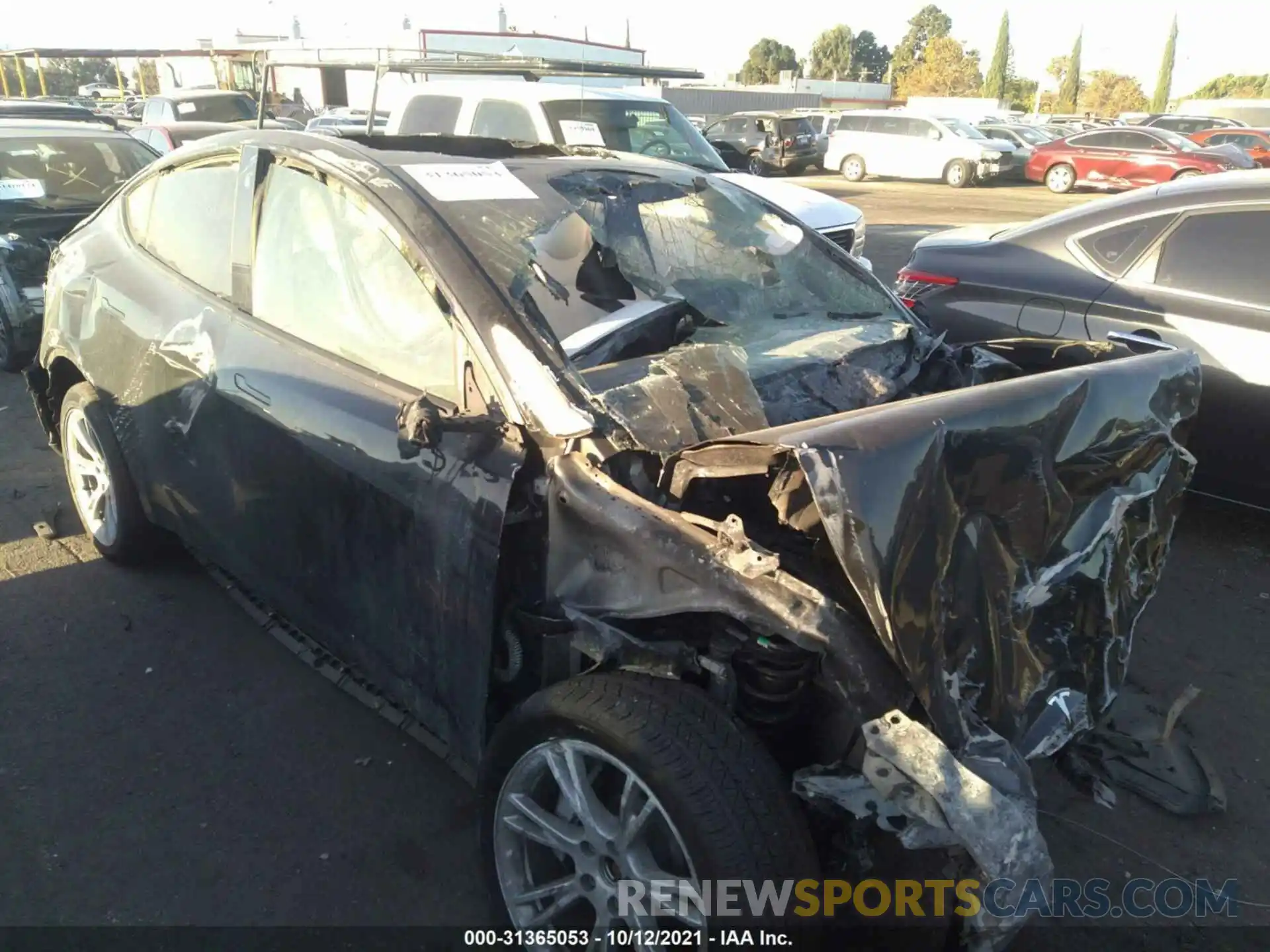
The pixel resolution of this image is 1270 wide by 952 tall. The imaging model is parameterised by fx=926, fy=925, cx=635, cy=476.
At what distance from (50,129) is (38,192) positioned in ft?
2.27

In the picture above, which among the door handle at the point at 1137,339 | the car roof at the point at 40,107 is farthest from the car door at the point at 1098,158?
the car roof at the point at 40,107

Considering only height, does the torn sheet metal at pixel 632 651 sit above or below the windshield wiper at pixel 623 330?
below

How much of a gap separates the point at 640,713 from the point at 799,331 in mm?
1613

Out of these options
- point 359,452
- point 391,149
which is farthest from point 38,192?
point 359,452

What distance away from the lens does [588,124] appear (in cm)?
764

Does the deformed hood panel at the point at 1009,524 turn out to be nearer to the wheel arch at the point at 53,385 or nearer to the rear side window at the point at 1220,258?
the rear side window at the point at 1220,258

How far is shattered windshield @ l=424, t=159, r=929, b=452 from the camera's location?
238 centimetres

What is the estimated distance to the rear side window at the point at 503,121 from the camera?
777 centimetres

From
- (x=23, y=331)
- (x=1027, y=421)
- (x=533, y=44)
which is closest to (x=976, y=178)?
(x=533, y=44)

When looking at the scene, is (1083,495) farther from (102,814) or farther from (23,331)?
(23,331)

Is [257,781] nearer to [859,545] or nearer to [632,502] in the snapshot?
[632,502]

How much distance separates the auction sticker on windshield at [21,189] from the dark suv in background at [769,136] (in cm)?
1838

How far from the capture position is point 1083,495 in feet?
7.43

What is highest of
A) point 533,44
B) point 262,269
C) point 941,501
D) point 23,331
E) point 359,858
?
point 533,44
